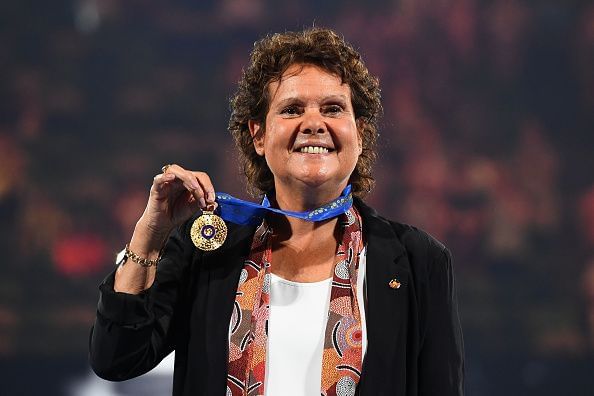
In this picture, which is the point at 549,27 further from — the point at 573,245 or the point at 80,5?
the point at 80,5

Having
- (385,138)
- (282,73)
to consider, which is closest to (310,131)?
(282,73)

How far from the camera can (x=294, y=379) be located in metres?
1.18

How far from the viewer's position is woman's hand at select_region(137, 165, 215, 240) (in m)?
1.18

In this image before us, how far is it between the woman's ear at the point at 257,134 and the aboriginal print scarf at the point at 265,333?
0.19 meters

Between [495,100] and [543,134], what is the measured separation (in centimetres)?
24

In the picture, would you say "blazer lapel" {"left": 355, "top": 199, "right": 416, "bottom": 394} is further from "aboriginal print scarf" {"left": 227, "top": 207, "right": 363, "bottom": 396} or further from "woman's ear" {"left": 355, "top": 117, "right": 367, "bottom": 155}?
"woman's ear" {"left": 355, "top": 117, "right": 367, "bottom": 155}

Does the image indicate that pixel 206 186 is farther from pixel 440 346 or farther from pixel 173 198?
pixel 440 346

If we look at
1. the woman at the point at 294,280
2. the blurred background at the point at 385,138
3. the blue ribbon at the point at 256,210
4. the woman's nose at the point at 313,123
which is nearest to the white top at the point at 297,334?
the woman at the point at 294,280

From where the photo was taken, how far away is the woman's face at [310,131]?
1256mm

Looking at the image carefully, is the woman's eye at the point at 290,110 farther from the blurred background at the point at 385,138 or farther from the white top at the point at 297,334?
the blurred background at the point at 385,138

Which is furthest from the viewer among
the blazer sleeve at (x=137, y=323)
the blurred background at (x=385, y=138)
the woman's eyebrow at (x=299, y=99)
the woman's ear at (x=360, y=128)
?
the blurred background at (x=385, y=138)

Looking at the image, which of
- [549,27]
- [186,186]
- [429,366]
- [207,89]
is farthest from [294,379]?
[549,27]

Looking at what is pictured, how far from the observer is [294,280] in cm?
127

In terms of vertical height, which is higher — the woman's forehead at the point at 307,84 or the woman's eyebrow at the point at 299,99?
the woman's forehead at the point at 307,84
